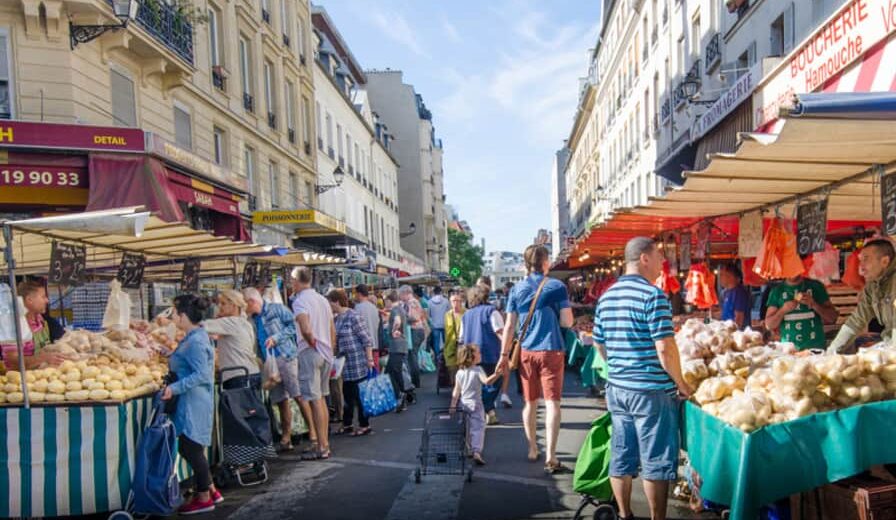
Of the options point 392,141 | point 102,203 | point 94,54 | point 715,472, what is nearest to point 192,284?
point 102,203

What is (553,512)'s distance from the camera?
4.77m

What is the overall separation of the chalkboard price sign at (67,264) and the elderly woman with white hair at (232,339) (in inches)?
48.4

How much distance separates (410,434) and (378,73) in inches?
1989

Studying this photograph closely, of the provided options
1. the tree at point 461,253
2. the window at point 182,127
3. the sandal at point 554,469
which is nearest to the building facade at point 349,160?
the window at point 182,127

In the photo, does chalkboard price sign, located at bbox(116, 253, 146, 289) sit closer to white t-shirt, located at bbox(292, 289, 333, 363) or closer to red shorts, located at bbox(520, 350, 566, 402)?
white t-shirt, located at bbox(292, 289, 333, 363)

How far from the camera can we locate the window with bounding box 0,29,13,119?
10227 millimetres

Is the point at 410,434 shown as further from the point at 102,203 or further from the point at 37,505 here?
the point at 102,203

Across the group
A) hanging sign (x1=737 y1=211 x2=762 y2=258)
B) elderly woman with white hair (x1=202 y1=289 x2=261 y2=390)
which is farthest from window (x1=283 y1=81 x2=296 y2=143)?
hanging sign (x1=737 y1=211 x2=762 y2=258)

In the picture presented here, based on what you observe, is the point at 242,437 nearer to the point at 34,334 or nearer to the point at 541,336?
the point at 34,334

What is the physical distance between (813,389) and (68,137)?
35.9 feet

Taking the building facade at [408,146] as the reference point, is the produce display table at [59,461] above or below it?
below

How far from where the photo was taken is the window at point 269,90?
20906 mm

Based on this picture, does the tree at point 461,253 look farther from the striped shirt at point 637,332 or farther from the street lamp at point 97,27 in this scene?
the striped shirt at point 637,332

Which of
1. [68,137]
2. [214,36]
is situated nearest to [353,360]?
[68,137]
